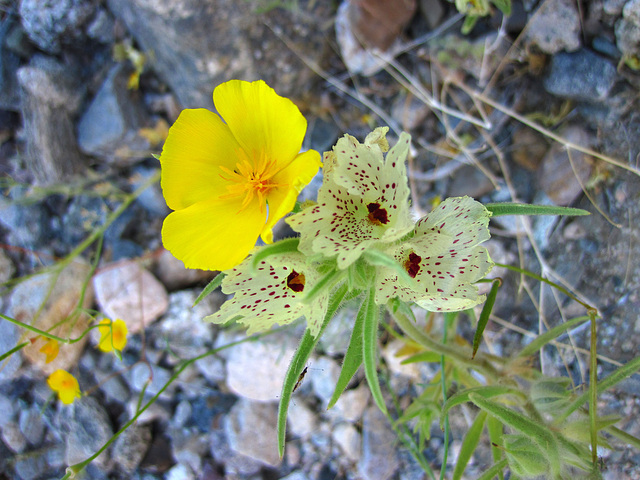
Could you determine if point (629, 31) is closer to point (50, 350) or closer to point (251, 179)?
point (251, 179)

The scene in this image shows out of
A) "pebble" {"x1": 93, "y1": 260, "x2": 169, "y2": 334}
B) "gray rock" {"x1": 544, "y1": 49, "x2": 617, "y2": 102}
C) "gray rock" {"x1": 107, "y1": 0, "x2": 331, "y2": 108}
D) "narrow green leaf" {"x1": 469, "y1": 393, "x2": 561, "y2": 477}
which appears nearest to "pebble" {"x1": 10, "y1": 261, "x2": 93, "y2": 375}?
"pebble" {"x1": 93, "y1": 260, "x2": 169, "y2": 334}

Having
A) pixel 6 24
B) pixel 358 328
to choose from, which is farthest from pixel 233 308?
pixel 6 24

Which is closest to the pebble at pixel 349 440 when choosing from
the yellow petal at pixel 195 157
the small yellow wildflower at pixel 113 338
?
the small yellow wildflower at pixel 113 338

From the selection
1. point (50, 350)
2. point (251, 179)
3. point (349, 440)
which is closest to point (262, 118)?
point (251, 179)

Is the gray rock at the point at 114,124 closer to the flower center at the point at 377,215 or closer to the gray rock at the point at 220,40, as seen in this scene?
the gray rock at the point at 220,40

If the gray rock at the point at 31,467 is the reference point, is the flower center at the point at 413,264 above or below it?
above

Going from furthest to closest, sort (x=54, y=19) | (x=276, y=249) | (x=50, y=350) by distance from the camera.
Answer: (x=54, y=19), (x=50, y=350), (x=276, y=249)
